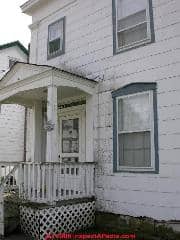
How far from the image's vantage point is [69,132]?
9547 millimetres

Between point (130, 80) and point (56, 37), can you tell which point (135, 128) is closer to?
point (130, 80)

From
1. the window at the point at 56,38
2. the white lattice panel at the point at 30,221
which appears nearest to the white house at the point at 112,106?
the window at the point at 56,38

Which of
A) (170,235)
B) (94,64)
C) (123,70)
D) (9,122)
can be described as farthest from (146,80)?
(9,122)

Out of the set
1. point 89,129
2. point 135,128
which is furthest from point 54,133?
point 135,128

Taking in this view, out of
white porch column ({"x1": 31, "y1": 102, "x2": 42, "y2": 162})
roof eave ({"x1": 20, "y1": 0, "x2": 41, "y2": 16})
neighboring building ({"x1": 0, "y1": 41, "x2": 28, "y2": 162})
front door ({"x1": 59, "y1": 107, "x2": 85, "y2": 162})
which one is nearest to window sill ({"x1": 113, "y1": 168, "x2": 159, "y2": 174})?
front door ({"x1": 59, "y1": 107, "x2": 85, "y2": 162})

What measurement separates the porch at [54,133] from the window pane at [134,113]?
1029mm

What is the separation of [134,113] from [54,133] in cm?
194

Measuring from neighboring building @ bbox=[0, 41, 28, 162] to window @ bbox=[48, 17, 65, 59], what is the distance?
570 centimetres

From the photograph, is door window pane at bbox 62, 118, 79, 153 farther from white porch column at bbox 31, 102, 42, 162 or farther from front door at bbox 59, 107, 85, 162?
white porch column at bbox 31, 102, 42, 162

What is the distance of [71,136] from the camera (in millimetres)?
9461

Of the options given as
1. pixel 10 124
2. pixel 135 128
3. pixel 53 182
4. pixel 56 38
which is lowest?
pixel 53 182

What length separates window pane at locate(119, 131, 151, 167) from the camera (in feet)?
23.2

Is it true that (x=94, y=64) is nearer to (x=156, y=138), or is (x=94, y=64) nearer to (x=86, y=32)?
(x=86, y=32)

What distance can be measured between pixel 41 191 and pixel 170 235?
286 cm
